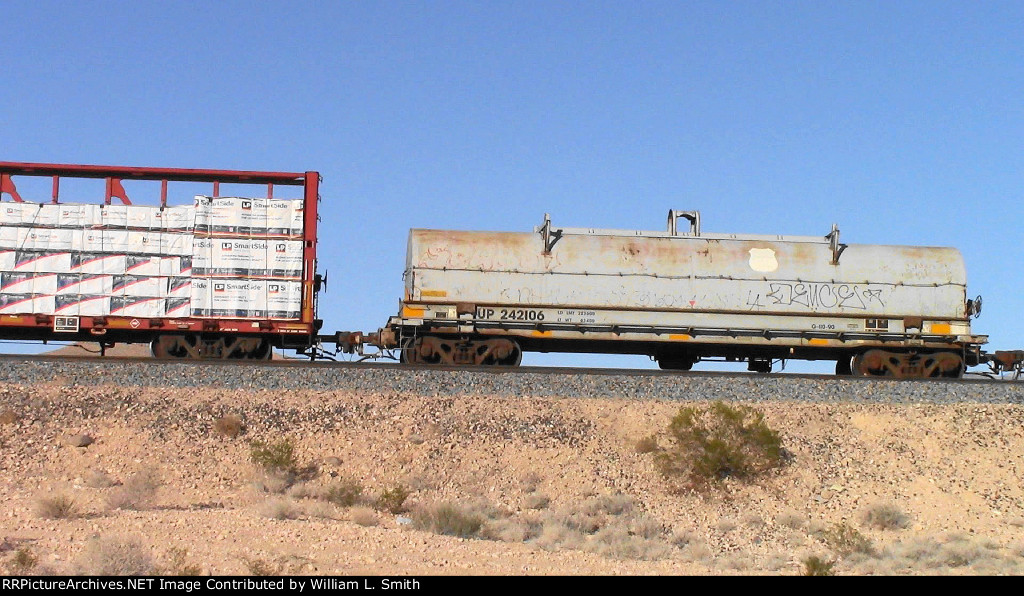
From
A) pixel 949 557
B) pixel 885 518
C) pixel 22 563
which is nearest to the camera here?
pixel 22 563

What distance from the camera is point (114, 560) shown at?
424 inches

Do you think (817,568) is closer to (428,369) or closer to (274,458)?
(274,458)

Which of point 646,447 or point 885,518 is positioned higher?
point 646,447

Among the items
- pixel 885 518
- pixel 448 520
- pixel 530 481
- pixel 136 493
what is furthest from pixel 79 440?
pixel 885 518

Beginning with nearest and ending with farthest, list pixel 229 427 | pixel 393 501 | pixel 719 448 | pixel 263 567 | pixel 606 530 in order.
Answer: pixel 263 567 < pixel 606 530 < pixel 393 501 < pixel 719 448 < pixel 229 427

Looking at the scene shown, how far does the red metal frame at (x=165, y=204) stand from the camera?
21.0 meters

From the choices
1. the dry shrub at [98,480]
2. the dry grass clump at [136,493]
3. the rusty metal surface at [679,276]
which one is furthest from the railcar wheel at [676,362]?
the dry shrub at [98,480]

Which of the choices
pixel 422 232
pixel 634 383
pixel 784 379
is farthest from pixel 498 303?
pixel 784 379

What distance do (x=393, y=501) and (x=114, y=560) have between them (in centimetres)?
502

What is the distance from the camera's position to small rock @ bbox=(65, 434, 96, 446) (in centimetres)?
1662

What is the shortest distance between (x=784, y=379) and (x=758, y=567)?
21.2ft

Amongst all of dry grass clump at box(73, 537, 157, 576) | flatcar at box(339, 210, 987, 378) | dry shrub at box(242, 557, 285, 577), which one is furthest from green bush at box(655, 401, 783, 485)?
dry grass clump at box(73, 537, 157, 576)

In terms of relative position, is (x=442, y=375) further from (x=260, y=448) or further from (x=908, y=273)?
(x=908, y=273)

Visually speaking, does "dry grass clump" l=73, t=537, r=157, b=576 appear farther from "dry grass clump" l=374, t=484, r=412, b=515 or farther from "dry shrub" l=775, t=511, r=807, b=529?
"dry shrub" l=775, t=511, r=807, b=529
